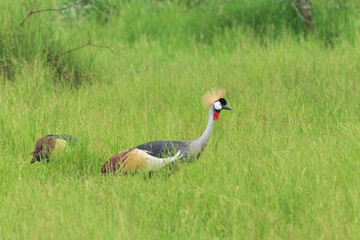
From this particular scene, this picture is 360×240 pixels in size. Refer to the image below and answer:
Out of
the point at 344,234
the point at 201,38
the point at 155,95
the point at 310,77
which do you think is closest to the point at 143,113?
the point at 155,95

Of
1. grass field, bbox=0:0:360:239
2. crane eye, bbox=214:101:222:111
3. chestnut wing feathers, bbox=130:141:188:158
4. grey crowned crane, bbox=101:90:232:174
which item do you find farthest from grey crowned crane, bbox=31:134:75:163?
crane eye, bbox=214:101:222:111

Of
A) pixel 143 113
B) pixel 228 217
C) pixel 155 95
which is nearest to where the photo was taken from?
pixel 228 217

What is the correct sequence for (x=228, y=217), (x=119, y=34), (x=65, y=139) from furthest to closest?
(x=119, y=34) < (x=65, y=139) < (x=228, y=217)

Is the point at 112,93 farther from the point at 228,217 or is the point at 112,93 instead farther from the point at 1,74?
the point at 228,217

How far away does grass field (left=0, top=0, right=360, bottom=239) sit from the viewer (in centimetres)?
373

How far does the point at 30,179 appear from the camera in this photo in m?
4.54

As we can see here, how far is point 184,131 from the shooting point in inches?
225

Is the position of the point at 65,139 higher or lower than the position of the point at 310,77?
lower

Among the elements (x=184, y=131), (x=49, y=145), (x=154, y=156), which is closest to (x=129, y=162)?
(x=154, y=156)

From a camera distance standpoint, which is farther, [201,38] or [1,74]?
[201,38]

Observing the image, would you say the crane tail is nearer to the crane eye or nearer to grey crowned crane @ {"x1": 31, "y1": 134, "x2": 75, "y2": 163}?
grey crowned crane @ {"x1": 31, "y1": 134, "x2": 75, "y2": 163}

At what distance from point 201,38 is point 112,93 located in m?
3.05

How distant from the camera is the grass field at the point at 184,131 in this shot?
3734 mm

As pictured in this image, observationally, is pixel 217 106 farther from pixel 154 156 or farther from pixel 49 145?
pixel 49 145
